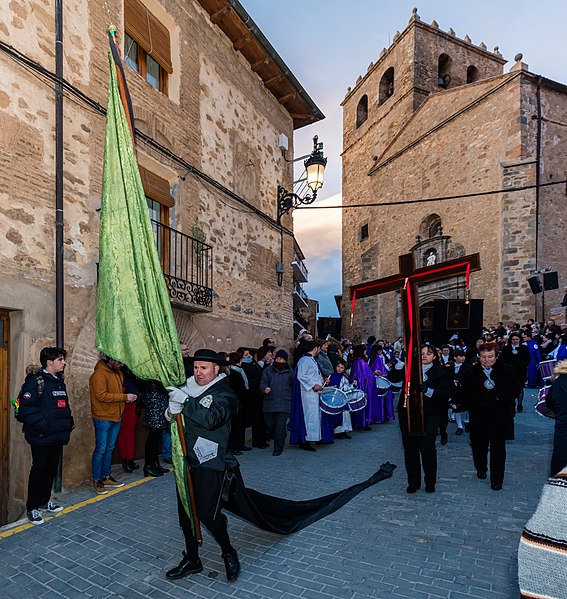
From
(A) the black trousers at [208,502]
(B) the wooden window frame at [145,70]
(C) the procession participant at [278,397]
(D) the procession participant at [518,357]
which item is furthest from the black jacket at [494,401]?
(B) the wooden window frame at [145,70]

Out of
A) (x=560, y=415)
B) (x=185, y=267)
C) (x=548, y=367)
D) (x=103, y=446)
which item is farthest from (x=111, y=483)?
(x=548, y=367)

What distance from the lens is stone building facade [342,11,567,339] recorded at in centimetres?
1992

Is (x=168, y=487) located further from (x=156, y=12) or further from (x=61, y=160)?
(x=156, y=12)

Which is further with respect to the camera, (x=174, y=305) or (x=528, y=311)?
(x=528, y=311)

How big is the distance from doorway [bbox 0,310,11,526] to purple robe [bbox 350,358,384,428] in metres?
6.56

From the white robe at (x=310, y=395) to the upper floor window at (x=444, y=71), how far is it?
27.9 metres

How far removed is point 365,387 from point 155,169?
6.34 meters

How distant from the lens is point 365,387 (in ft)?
33.7

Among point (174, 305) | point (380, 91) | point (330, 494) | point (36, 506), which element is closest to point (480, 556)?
point (330, 494)

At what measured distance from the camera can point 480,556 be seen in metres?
3.96

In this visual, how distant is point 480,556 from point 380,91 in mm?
32560

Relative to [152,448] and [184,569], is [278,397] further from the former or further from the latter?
[184,569]

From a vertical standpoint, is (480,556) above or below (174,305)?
below

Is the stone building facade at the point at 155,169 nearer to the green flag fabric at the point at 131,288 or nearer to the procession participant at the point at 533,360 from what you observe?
the green flag fabric at the point at 131,288
